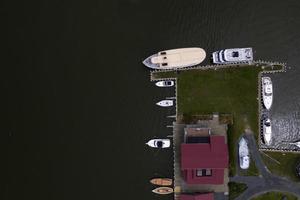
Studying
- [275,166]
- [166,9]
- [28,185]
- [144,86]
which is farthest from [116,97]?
[275,166]

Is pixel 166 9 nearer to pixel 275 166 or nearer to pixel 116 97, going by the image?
pixel 116 97

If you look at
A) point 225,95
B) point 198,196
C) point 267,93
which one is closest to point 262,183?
point 198,196

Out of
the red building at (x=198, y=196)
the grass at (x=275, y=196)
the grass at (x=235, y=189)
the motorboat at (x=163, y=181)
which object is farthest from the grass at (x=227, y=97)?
the motorboat at (x=163, y=181)

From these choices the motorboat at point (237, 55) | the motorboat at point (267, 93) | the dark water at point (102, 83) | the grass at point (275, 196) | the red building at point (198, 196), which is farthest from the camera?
the dark water at point (102, 83)

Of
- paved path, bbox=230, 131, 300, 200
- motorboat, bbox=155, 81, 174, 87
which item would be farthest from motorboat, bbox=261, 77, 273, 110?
motorboat, bbox=155, 81, 174, 87

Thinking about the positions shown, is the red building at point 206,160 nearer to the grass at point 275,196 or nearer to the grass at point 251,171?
the grass at point 251,171
